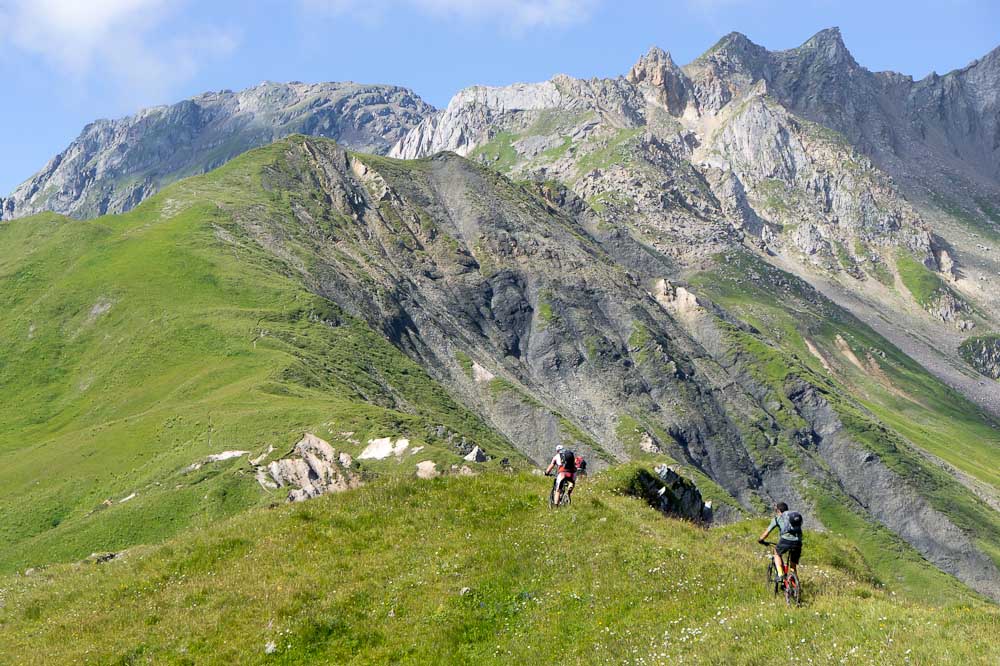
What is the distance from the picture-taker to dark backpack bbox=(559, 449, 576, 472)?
97.8 feet

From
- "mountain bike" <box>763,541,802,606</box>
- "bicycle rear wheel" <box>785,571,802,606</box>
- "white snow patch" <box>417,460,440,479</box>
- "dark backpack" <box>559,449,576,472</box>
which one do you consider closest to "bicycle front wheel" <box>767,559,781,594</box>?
"mountain bike" <box>763,541,802,606</box>

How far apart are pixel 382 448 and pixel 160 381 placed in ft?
152

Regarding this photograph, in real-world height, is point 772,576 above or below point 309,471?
above

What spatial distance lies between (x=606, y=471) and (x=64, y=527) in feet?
202

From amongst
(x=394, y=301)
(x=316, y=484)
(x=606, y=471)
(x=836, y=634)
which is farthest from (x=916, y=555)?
(x=836, y=634)

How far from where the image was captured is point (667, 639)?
21.2m

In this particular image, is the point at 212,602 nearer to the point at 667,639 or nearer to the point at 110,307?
the point at 667,639

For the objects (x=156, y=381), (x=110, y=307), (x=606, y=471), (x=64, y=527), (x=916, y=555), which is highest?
(x=110, y=307)

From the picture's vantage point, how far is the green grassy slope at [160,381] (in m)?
79.1

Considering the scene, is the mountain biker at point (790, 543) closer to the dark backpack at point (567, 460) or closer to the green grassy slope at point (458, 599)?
the green grassy slope at point (458, 599)

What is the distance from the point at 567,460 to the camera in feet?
98.3

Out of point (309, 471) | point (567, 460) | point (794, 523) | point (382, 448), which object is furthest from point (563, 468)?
point (382, 448)

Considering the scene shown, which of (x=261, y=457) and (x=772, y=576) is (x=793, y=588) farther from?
(x=261, y=457)

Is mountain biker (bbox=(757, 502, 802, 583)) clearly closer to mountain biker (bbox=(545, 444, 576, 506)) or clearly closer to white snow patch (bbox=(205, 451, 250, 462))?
mountain biker (bbox=(545, 444, 576, 506))
